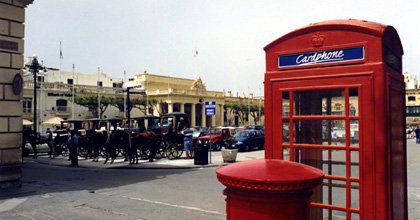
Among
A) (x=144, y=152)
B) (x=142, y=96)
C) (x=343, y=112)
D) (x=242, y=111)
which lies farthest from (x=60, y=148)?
(x=242, y=111)

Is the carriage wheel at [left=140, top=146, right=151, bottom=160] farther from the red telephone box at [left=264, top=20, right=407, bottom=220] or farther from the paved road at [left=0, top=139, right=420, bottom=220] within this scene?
the red telephone box at [left=264, top=20, right=407, bottom=220]

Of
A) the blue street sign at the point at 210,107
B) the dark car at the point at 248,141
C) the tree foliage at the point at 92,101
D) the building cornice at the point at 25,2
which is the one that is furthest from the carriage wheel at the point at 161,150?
the tree foliage at the point at 92,101

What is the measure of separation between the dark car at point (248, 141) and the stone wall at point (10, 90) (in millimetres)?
17200

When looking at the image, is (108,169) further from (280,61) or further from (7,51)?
(280,61)

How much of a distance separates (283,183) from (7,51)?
37.7ft

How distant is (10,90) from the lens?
38.9 ft

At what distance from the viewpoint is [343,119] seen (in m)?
4.02

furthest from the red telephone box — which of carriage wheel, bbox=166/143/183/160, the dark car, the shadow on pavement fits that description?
the dark car

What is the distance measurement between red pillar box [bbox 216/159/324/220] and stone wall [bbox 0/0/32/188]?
10896 millimetres

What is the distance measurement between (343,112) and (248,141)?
983 inches

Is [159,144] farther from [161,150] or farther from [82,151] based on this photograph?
[82,151]

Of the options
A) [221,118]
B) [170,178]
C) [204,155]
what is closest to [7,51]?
[170,178]

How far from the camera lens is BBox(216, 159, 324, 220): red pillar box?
2.50 metres

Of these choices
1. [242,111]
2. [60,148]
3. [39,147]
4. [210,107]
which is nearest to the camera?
[210,107]
